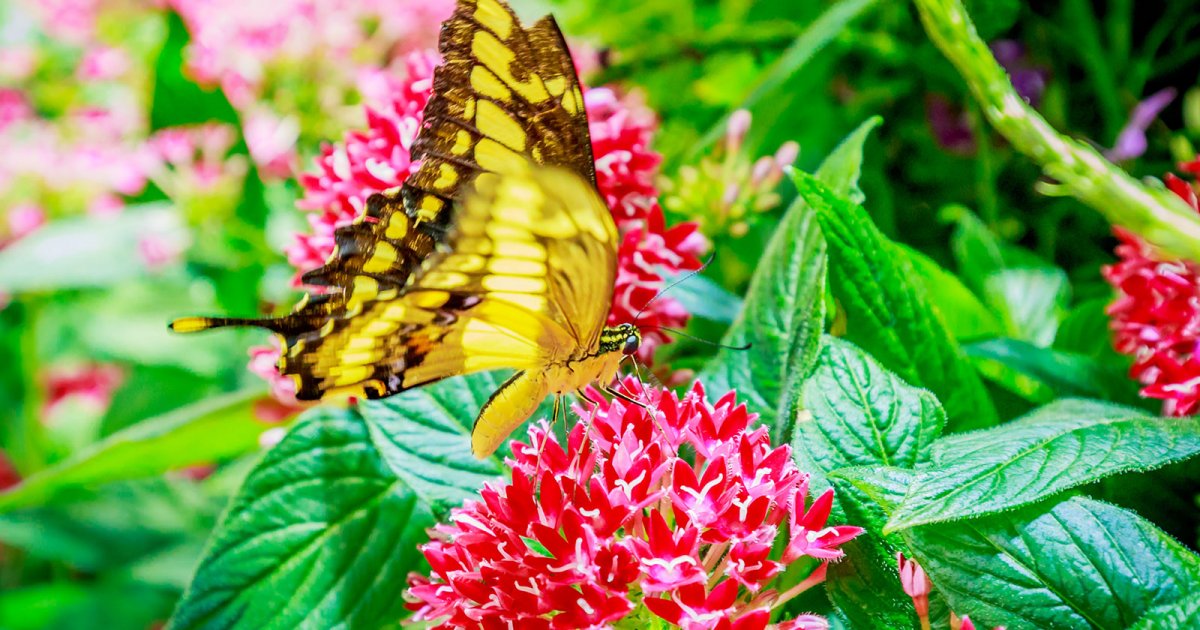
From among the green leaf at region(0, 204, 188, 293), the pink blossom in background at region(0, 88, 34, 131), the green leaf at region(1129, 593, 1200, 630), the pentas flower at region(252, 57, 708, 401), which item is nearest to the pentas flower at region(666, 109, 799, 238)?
the pentas flower at region(252, 57, 708, 401)

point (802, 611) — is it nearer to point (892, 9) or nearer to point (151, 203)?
point (892, 9)

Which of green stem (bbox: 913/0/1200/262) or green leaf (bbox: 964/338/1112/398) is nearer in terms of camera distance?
green stem (bbox: 913/0/1200/262)

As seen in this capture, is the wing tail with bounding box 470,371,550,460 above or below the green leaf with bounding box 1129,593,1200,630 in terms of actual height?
above

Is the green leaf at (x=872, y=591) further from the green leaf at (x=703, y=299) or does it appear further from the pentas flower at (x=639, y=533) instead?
the green leaf at (x=703, y=299)

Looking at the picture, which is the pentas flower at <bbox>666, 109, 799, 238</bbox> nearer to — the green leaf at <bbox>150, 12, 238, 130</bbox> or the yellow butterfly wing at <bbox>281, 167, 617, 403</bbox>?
the yellow butterfly wing at <bbox>281, 167, 617, 403</bbox>

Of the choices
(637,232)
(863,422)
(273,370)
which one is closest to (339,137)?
(273,370)

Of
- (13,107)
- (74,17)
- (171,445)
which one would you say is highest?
(74,17)

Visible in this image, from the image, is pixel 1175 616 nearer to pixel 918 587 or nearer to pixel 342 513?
pixel 918 587

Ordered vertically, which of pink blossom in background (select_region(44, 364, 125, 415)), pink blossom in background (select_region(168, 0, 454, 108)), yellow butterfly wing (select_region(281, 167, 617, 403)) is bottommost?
pink blossom in background (select_region(44, 364, 125, 415))
